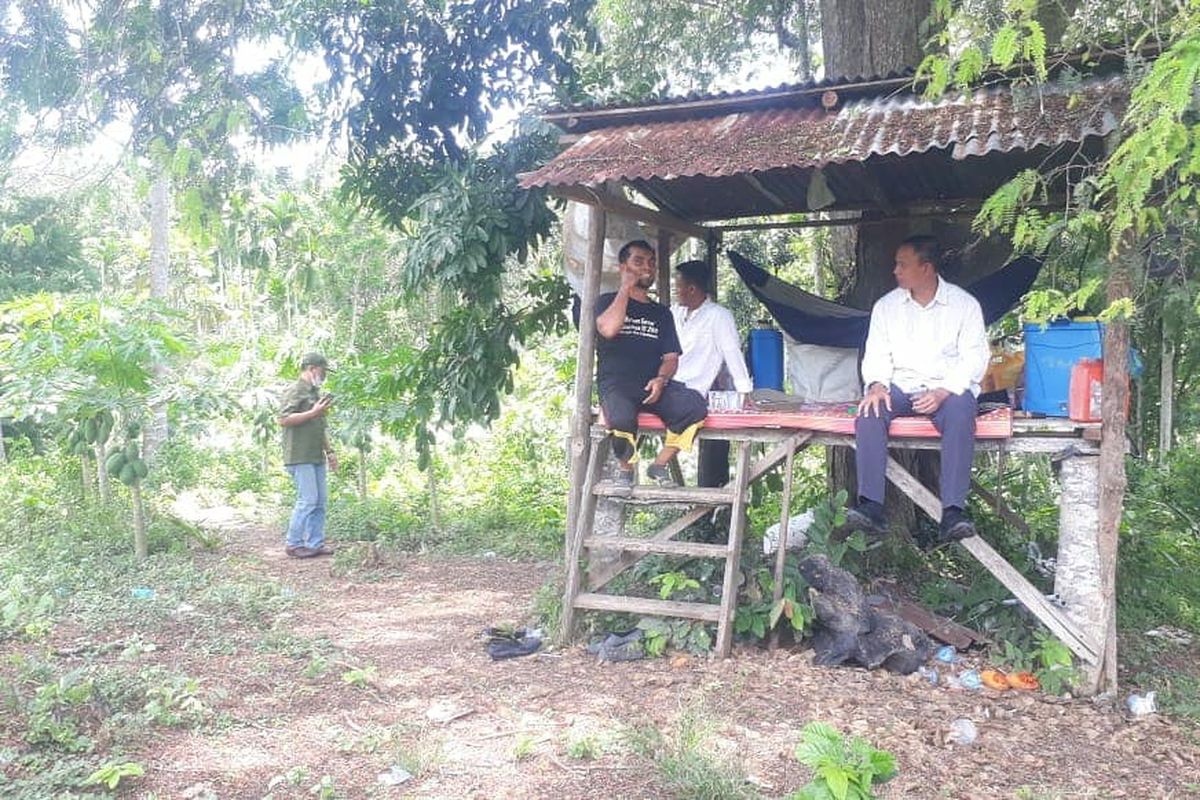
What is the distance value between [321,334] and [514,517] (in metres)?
3.00

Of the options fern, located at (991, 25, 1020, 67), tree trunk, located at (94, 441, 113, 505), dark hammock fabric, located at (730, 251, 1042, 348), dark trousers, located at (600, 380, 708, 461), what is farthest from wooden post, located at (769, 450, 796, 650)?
tree trunk, located at (94, 441, 113, 505)

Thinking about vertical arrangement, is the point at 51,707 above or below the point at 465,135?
below

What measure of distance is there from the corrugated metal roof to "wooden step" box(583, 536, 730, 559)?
2019mm

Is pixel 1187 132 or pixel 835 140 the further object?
pixel 835 140

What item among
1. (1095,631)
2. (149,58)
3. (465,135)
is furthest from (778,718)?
(149,58)

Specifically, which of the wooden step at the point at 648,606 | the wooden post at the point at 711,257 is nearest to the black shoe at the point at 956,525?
the wooden step at the point at 648,606

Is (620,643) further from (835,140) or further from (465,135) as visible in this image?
(465,135)

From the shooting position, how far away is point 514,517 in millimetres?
9234

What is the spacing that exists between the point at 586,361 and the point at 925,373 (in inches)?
76.7

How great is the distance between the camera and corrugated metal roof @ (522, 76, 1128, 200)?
446 centimetres

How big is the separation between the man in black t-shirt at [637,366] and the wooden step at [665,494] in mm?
144

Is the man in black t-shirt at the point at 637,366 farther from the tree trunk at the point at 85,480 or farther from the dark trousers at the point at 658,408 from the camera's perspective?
the tree trunk at the point at 85,480

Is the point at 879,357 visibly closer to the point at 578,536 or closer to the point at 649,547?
the point at 649,547

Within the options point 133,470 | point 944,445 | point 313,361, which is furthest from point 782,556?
point 133,470
